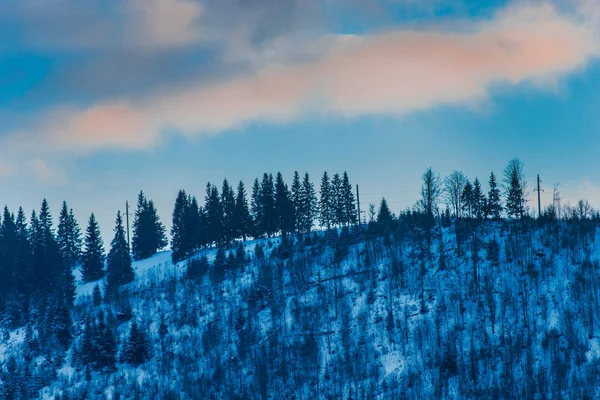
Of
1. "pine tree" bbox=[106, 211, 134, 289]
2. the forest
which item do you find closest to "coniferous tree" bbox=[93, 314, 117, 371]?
the forest

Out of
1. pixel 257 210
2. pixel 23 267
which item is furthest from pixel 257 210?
pixel 23 267

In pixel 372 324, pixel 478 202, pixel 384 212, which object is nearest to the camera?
pixel 372 324

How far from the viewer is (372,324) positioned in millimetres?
62656

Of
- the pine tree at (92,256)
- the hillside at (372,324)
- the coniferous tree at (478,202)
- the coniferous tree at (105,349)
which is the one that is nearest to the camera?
the hillside at (372,324)

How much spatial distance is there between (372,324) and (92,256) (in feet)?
166

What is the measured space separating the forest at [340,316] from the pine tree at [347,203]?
15.5 m

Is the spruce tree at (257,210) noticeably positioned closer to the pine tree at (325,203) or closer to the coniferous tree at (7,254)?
the pine tree at (325,203)

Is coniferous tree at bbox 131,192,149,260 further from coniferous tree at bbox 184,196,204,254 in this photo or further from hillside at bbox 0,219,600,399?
hillside at bbox 0,219,600,399

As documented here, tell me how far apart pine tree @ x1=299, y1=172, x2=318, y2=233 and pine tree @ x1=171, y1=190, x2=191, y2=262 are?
1651 cm

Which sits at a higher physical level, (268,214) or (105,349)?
(268,214)

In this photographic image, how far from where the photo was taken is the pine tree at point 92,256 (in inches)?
3841

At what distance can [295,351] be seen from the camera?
204 feet

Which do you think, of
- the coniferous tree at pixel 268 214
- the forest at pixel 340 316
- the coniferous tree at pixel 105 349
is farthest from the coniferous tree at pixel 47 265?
the coniferous tree at pixel 268 214

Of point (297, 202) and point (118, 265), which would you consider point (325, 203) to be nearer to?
point (297, 202)
